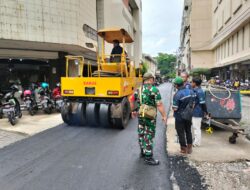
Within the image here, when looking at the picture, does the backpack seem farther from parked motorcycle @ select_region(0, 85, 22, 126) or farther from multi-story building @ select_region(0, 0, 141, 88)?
multi-story building @ select_region(0, 0, 141, 88)

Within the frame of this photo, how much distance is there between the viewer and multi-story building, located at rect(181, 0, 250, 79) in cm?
2597

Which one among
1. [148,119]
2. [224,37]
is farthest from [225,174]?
[224,37]

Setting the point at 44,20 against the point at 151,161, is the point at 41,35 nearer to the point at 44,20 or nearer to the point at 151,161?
the point at 44,20

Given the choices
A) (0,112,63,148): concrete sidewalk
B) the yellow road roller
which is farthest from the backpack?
(0,112,63,148): concrete sidewalk

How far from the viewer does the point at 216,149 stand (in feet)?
19.4

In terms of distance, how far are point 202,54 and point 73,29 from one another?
41327 mm

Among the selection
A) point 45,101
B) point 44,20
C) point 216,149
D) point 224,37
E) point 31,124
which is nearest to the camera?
point 216,149

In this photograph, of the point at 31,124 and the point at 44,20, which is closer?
the point at 31,124

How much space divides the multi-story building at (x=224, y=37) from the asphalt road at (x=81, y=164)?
19105 mm

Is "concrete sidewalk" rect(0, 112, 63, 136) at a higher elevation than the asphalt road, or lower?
higher


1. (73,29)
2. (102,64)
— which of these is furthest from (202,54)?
(102,64)

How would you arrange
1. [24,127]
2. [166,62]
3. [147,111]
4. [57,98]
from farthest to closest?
[166,62], [57,98], [24,127], [147,111]

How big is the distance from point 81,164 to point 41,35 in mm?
12779

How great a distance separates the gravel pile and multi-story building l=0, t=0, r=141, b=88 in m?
13.3
